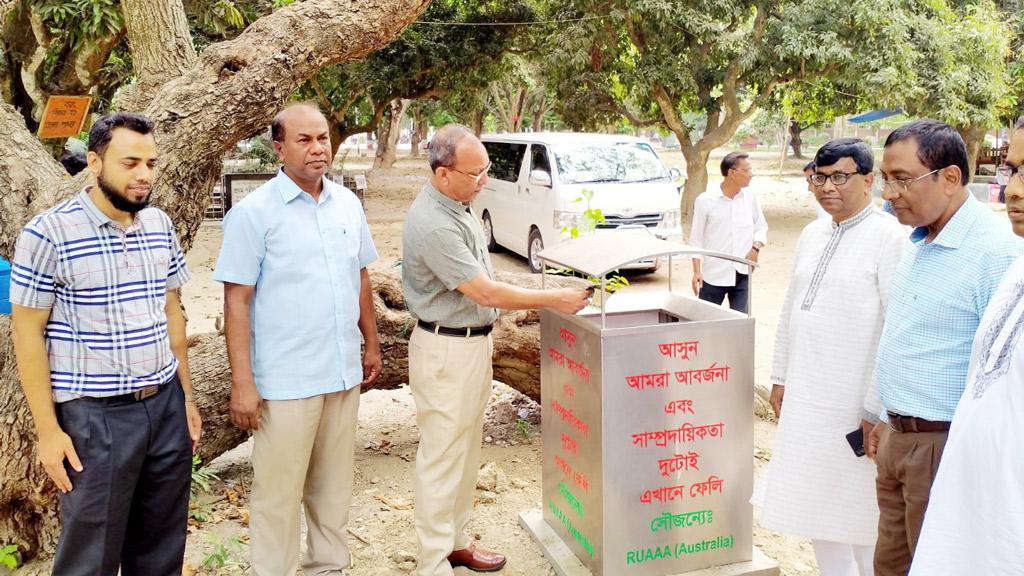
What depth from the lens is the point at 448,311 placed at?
3115 mm

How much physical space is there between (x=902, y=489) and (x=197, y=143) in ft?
10.1

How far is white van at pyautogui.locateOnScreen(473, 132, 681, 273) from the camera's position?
10188mm

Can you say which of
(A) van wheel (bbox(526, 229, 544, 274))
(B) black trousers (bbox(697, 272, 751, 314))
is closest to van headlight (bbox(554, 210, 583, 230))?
(A) van wheel (bbox(526, 229, 544, 274))

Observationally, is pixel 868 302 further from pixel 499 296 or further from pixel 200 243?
pixel 200 243

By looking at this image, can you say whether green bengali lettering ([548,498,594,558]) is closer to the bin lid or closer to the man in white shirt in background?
the bin lid

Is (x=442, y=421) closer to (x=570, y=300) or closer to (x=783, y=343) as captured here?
(x=570, y=300)

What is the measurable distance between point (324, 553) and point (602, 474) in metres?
1.10

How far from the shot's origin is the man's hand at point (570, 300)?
9.84ft

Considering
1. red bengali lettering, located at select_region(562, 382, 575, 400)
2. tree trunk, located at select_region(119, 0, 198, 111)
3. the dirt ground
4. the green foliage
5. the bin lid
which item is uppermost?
the green foliage

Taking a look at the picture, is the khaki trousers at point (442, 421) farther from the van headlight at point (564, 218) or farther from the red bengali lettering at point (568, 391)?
the van headlight at point (564, 218)

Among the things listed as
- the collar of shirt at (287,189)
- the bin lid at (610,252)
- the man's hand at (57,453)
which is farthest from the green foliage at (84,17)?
the man's hand at (57,453)

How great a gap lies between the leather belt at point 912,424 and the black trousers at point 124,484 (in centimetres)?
217

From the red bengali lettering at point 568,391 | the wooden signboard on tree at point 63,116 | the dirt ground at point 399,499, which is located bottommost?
the dirt ground at point 399,499

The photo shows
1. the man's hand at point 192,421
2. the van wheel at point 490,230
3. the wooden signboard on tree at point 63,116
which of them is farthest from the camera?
the van wheel at point 490,230
